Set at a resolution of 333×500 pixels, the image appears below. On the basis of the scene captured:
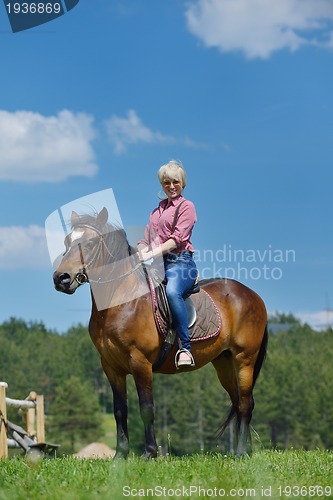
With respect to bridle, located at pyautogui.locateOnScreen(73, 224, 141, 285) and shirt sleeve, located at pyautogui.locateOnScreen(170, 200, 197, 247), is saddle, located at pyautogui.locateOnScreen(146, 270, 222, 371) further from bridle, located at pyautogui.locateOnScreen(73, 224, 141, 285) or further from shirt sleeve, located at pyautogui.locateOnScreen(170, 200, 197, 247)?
shirt sleeve, located at pyautogui.locateOnScreen(170, 200, 197, 247)

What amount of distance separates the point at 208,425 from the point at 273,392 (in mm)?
8071

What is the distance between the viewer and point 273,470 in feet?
23.1

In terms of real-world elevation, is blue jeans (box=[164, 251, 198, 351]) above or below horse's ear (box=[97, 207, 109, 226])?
below

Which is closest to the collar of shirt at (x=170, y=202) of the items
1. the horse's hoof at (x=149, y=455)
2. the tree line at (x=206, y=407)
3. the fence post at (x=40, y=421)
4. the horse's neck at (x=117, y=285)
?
the horse's neck at (x=117, y=285)

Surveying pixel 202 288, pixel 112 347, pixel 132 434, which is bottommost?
pixel 132 434

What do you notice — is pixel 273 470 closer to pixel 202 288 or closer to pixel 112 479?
pixel 112 479

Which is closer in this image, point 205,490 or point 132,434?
point 205,490

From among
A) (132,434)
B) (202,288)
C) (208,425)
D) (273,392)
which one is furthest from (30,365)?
(202,288)

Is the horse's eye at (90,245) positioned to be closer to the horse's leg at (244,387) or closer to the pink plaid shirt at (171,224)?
the pink plaid shirt at (171,224)

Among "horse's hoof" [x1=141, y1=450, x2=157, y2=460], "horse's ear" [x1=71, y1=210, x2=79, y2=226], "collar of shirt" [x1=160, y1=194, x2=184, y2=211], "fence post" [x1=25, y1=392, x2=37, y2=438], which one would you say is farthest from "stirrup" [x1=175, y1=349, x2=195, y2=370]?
"fence post" [x1=25, y1=392, x2=37, y2=438]

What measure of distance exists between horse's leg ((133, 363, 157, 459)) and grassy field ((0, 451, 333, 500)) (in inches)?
7.1

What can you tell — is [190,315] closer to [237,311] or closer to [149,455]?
[237,311]

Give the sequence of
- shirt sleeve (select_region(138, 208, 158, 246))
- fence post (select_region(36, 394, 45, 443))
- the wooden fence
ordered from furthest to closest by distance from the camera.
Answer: fence post (select_region(36, 394, 45, 443)), the wooden fence, shirt sleeve (select_region(138, 208, 158, 246))

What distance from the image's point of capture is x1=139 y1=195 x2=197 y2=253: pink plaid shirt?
7938mm
